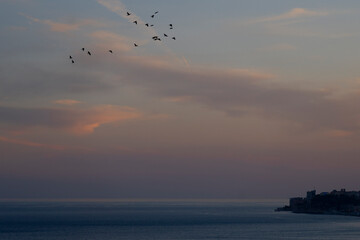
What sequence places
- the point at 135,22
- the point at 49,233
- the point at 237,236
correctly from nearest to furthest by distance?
1. the point at 135,22
2. the point at 237,236
3. the point at 49,233

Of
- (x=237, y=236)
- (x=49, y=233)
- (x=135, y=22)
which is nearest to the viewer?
(x=135, y=22)

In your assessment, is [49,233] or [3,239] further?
[49,233]

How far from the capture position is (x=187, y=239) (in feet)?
399

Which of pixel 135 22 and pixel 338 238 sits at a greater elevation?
pixel 135 22

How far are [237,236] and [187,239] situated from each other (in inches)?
555

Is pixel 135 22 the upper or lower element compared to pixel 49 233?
upper

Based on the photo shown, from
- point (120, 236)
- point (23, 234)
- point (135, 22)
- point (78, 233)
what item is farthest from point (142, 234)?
point (135, 22)

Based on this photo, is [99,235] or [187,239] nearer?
[187,239]

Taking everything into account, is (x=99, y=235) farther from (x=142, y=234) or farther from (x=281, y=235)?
(x=281, y=235)

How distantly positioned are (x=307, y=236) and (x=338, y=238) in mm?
7800

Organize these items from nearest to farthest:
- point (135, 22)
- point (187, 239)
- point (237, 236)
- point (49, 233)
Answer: point (135, 22) < point (187, 239) < point (237, 236) < point (49, 233)

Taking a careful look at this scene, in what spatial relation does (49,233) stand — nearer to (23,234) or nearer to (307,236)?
(23,234)

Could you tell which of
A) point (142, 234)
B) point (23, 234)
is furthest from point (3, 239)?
point (142, 234)

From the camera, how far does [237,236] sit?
5098 inches
